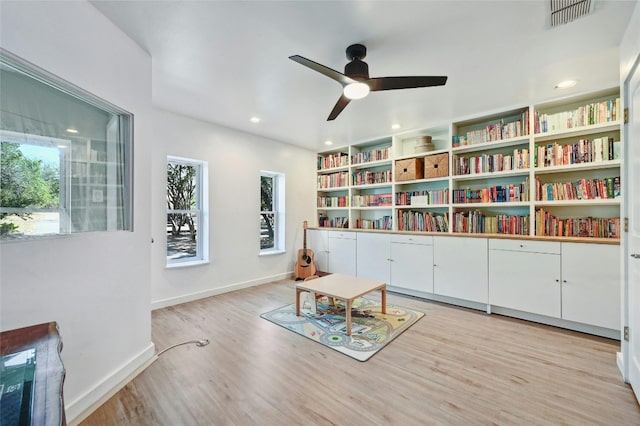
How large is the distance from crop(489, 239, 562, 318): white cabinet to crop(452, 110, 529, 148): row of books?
129 centimetres

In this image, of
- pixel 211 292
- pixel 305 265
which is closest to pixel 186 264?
pixel 211 292

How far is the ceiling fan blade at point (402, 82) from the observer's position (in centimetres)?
197

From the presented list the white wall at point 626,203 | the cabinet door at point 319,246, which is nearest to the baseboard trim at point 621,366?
the white wall at point 626,203

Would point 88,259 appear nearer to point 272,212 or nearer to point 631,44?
point 272,212

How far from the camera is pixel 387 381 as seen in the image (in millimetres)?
1934

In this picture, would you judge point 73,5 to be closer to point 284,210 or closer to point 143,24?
point 143,24

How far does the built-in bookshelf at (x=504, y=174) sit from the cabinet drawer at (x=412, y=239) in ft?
0.94

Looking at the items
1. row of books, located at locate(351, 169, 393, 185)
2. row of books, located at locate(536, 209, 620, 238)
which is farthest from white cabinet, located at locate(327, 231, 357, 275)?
row of books, located at locate(536, 209, 620, 238)

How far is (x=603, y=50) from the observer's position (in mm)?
2141

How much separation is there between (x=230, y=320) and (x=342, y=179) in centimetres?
310

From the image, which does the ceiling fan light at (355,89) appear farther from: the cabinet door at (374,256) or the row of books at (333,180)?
the row of books at (333,180)

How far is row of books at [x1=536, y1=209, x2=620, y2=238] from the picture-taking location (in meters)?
2.74

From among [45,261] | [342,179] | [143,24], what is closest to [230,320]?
[45,261]

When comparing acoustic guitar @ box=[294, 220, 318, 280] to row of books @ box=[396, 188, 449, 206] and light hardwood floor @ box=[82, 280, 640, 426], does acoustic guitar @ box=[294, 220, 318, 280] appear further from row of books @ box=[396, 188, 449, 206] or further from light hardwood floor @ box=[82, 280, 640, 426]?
light hardwood floor @ box=[82, 280, 640, 426]
